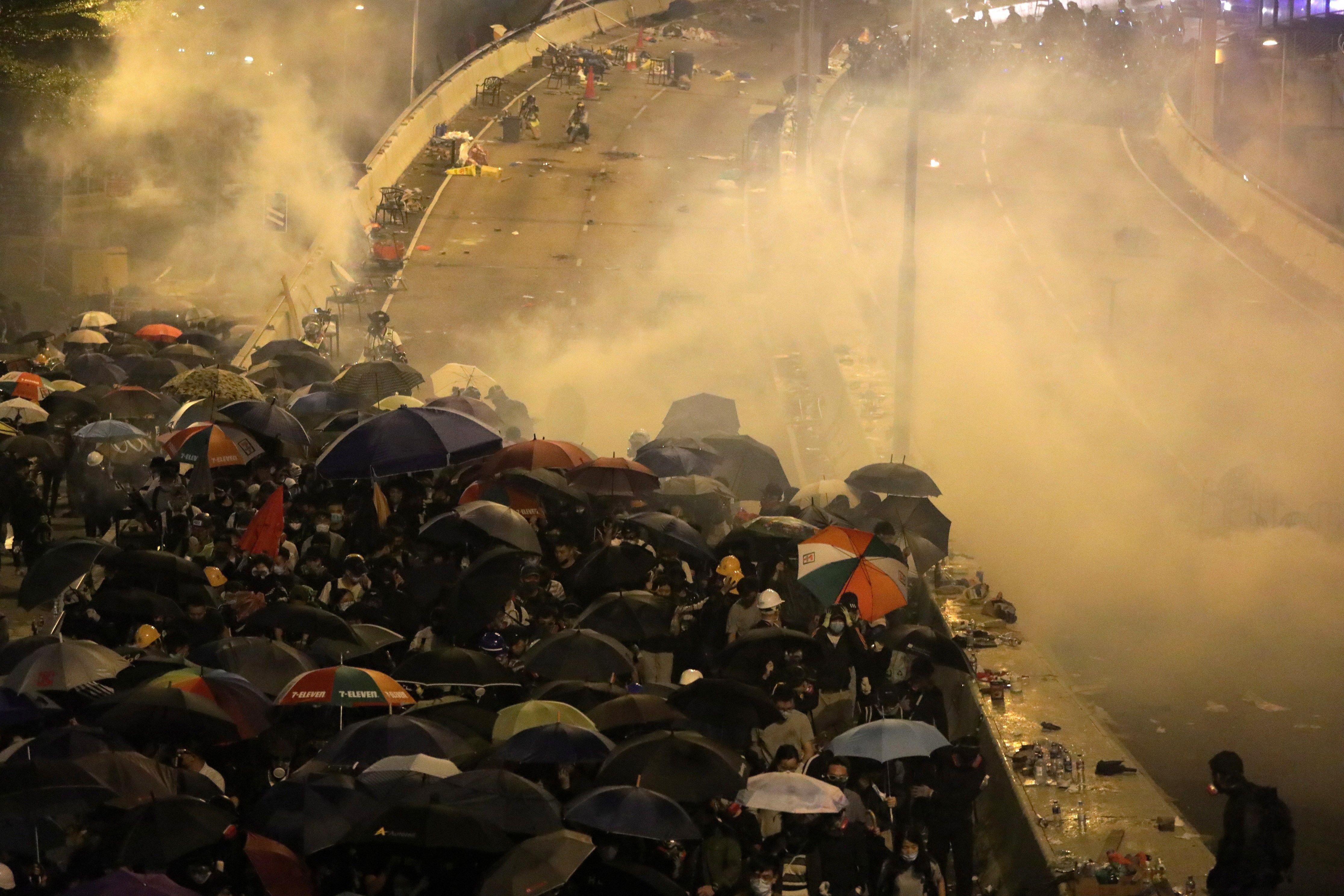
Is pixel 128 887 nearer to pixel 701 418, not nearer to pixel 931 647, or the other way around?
pixel 931 647

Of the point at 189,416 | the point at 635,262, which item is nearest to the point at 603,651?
the point at 189,416

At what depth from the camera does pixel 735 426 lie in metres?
21.0

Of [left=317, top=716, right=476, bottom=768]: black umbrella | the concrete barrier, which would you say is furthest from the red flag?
the concrete barrier

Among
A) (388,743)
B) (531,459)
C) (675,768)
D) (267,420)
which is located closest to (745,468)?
(531,459)

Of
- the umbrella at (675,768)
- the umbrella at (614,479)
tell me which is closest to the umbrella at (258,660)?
the umbrella at (675,768)

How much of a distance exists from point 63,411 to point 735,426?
23.5ft

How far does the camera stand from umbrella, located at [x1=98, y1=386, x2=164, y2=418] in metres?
18.7

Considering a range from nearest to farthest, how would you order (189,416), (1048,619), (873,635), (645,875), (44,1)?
(645,875) < (873,635) < (189,416) < (1048,619) < (44,1)

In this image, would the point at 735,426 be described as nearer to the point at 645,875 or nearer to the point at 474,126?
the point at 645,875

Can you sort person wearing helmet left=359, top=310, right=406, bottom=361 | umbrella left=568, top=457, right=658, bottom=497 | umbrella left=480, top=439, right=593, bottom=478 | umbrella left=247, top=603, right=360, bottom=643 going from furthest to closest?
person wearing helmet left=359, top=310, right=406, bottom=361, umbrella left=480, top=439, right=593, bottom=478, umbrella left=568, top=457, right=658, bottom=497, umbrella left=247, top=603, right=360, bottom=643

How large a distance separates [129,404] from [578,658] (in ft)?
29.4

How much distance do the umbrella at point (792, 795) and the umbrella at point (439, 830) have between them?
152 cm

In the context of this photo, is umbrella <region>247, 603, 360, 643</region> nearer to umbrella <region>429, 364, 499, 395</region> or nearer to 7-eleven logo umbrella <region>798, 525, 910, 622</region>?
7-eleven logo umbrella <region>798, 525, 910, 622</region>

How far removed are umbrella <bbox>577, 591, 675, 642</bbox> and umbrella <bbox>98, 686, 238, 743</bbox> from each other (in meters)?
2.76
